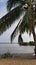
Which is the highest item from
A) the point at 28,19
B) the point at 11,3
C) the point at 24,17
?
the point at 11,3

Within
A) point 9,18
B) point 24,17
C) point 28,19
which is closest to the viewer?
point 28,19

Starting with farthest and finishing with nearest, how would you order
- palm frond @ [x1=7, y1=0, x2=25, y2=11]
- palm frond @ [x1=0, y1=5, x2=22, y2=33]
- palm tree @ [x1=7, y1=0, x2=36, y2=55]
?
palm frond @ [x1=7, y1=0, x2=25, y2=11], palm frond @ [x1=0, y1=5, x2=22, y2=33], palm tree @ [x1=7, y1=0, x2=36, y2=55]

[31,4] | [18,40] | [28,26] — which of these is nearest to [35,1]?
[31,4]

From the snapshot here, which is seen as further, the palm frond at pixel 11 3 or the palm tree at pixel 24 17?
the palm frond at pixel 11 3

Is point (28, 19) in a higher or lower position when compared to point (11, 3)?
lower

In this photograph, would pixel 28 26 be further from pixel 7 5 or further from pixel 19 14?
pixel 7 5

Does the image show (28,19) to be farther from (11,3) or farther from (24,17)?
(11,3)

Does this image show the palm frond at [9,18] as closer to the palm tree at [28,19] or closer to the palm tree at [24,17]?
the palm tree at [24,17]

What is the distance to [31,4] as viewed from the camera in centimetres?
1745

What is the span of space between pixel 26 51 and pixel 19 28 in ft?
18.6

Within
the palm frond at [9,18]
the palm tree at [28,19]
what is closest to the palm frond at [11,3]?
the palm tree at [28,19]

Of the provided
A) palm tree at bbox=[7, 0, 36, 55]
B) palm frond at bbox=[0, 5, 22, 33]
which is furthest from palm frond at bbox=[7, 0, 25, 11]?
palm frond at bbox=[0, 5, 22, 33]

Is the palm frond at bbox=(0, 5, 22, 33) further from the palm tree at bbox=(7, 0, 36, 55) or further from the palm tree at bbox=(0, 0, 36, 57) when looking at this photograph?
the palm tree at bbox=(7, 0, 36, 55)

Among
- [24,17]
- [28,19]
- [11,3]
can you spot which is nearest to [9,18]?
[24,17]
